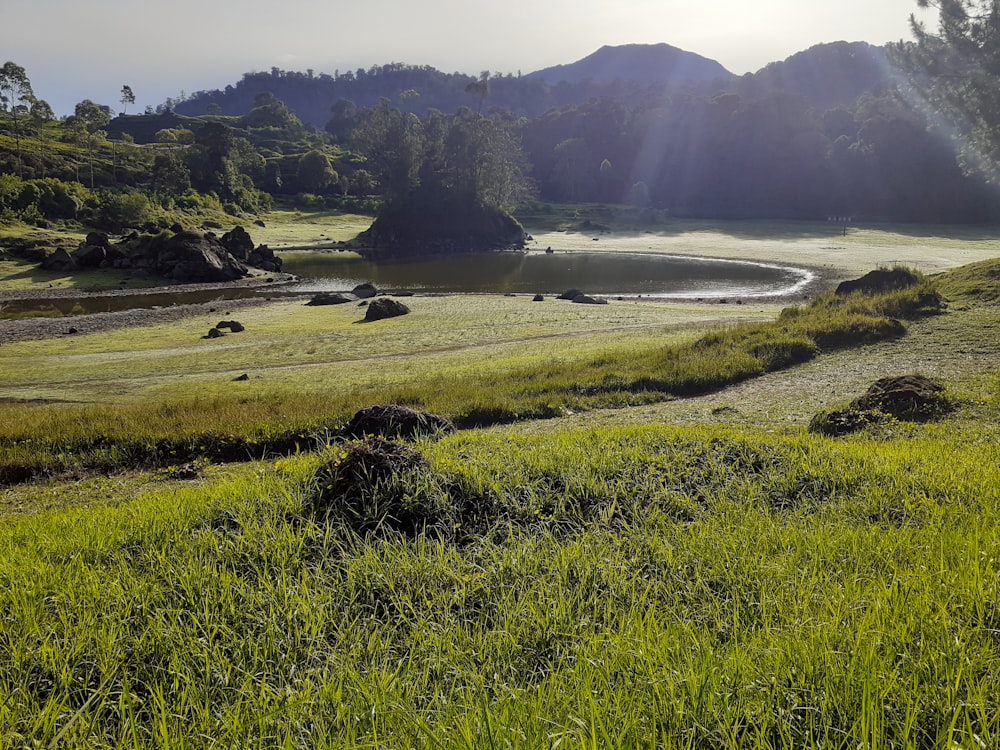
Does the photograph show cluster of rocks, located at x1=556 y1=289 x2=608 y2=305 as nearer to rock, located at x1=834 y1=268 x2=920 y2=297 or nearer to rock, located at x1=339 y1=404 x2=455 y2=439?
rock, located at x1=834 y1=268 x2=920 y2=297

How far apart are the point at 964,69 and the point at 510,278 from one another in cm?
4390

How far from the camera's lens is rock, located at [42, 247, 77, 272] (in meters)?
54.9

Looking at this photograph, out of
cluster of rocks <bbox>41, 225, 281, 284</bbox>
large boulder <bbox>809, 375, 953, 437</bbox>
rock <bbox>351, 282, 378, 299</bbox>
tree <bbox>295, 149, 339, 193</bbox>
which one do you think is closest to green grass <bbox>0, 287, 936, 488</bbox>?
large boulder <bbox>809, 375, 953, 437</bbox>

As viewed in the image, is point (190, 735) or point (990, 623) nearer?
point (190, 735)

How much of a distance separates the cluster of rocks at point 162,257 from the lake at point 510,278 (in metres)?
4.48

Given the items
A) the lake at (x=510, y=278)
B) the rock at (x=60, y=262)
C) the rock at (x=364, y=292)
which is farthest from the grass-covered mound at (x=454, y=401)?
the rock at (x=60, y=262)

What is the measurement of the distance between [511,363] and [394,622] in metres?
18.2

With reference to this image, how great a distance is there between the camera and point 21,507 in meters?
8.95

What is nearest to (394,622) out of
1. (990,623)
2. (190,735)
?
(190,735)

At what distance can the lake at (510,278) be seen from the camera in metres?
48.4

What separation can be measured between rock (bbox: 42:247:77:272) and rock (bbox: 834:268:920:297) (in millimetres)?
62314

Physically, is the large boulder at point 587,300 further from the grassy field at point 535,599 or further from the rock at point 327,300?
the grassy field at point 535,599

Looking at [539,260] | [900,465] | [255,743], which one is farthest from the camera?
[539,260]

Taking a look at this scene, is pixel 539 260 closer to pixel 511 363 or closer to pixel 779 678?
pixel 511 363
